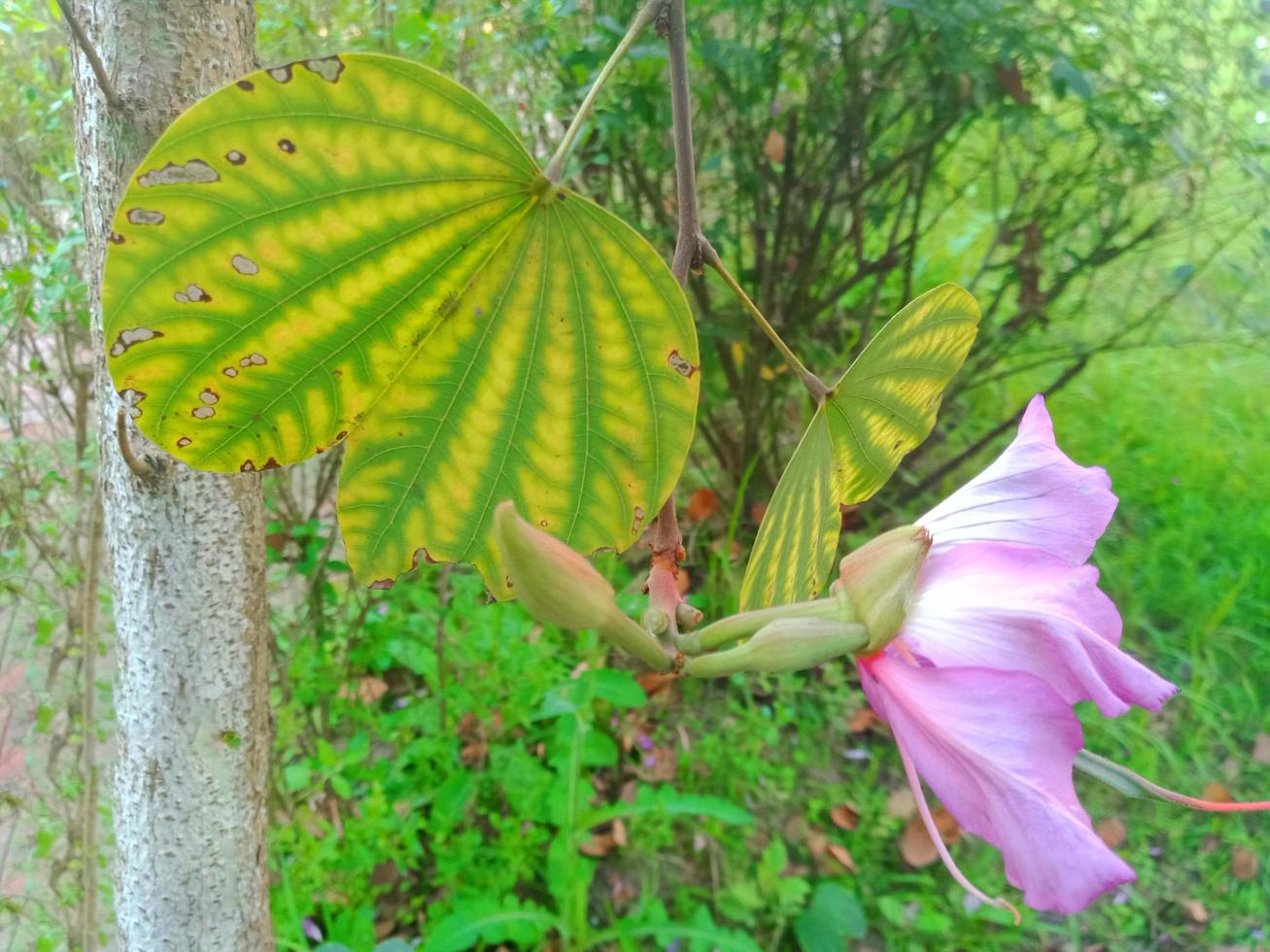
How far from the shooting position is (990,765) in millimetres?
268


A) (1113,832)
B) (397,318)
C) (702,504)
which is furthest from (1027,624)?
(702,504)

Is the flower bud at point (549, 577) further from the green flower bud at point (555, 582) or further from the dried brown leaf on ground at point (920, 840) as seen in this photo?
the dried brown leaf on ground at point (920, 840)

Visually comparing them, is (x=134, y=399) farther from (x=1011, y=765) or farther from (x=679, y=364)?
(x=1011, y=765)

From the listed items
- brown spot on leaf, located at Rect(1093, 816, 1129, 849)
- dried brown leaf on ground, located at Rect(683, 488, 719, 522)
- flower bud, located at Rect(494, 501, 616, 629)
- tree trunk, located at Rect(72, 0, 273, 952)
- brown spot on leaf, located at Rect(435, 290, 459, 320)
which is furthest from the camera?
dried brown leaf on ground, located at Rect(683, 488, 719, 522)

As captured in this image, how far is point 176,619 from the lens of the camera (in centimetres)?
60

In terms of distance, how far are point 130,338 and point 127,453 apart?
254mm

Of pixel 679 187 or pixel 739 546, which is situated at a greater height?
pixel 679 187

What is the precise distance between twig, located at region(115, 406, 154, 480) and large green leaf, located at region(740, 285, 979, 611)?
367 mm

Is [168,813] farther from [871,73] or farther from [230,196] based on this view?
[871,73]

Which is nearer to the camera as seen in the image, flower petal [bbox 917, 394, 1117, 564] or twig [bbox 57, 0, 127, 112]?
flower petal [bbox 917, 394, 1117, 564]

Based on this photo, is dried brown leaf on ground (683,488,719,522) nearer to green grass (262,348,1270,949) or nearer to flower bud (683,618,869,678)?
green grass (262,348,1270,949)

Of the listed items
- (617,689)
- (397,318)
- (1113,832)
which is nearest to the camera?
(397,318)

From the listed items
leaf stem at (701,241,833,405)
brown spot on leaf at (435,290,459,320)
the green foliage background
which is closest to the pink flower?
leaf stem at (701,241,833,405)

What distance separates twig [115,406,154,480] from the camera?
52 cm
